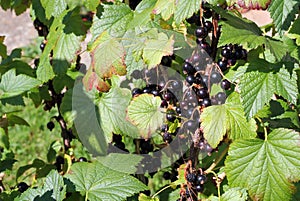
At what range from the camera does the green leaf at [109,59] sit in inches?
61.7

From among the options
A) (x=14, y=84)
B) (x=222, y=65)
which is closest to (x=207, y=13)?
(x=222, y=65)

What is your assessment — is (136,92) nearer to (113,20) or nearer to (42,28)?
(113,20)

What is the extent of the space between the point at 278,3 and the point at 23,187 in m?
1.21

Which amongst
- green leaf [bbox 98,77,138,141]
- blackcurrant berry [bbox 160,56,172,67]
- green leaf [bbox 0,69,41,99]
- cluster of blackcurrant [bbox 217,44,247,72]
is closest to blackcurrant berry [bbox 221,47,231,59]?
cluster of blackcurrant [bbox 217,44,247,72]

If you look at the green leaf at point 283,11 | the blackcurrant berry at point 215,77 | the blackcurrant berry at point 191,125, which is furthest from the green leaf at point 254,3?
the blackcurrant berry at point 191,125

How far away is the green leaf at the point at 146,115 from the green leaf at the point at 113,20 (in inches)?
9.8

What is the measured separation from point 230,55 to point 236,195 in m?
0.41

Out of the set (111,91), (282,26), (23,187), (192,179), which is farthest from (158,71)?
(23,187)

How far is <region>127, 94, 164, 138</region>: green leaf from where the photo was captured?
1.66 m

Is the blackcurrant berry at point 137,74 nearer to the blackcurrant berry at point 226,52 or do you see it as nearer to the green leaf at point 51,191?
the blackcurrant berry at point 226,52

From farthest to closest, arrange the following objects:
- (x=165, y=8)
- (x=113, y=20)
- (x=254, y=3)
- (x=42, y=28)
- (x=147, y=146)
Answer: (x=42, y=28) < (x=147, y=146) < (x=113, y=20) < (x=165, y=8) < (x=254, y=3)

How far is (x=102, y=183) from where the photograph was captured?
175cm

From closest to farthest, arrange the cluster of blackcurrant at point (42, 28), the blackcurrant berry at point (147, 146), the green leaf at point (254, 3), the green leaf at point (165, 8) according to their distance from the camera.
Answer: the green leaf at point (254, 3)
the green leaf at point (165, 8)
the blackcurrant berry at point (147, 146)
the cluster of blackcurrant at point (42, 28)

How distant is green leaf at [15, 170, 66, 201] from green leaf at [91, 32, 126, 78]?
33 centimetres
